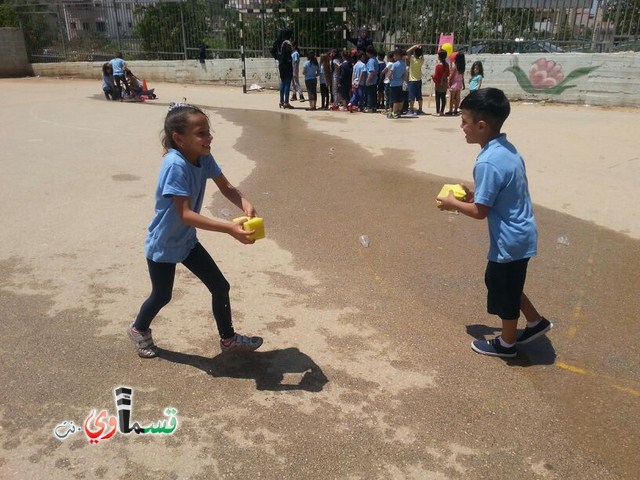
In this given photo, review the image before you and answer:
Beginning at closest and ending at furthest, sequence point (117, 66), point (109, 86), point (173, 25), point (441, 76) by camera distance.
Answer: point (441, 76) < point (117, 66) < point (109, 86) < point (173, 25)

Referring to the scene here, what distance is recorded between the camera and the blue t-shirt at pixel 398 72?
12.6 metres

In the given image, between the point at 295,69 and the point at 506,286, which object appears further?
the point at 295,69

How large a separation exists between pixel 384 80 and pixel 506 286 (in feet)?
37.6

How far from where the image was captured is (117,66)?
15695mm

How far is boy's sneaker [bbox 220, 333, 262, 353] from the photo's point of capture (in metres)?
3.36

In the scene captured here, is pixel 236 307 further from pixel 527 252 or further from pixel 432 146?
pixel 432 146

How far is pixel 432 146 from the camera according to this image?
31.6 ft

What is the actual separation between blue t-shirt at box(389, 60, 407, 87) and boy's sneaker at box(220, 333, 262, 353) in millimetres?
10560

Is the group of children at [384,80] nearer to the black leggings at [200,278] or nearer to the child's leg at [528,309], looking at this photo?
the child's leg at [528,309]

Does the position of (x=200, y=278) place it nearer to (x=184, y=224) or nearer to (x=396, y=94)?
(x=184, y=224)

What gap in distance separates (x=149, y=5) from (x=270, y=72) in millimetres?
6146

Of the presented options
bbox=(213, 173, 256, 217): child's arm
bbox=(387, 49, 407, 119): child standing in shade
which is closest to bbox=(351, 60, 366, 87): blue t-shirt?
bbox=(387, 49, 407, 119): child standing in shade

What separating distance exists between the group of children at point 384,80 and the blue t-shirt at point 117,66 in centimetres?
528

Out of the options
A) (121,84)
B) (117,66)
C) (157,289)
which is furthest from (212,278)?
(121,84)
